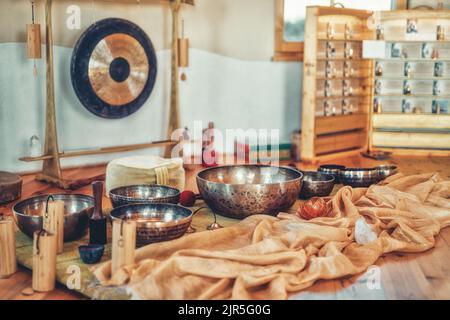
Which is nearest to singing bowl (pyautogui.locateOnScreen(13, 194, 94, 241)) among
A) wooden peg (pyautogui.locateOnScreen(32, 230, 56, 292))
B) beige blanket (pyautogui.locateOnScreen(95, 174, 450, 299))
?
wooden peg (pyautogui.locateOnScreen(32, 230, 56, 292))

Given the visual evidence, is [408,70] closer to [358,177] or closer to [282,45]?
[282,45]

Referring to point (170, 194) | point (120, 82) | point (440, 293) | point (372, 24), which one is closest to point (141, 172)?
point (170, 194)

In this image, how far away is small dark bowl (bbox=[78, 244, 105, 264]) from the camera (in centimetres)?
265

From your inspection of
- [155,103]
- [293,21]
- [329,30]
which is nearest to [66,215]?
[155,103]

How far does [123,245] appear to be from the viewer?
2471 mm

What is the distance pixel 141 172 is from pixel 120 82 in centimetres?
147

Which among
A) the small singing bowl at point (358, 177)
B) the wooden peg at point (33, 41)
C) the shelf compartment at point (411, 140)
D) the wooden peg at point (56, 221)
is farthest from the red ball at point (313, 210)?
the shelf compartment at point (411, 140)

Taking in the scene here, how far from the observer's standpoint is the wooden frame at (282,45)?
6027 mm

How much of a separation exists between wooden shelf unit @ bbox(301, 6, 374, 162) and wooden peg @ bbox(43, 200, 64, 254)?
3.23m

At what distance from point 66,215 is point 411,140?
4.25 meters

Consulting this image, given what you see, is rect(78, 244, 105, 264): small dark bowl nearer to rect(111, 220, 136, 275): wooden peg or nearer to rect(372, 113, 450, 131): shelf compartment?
rect(111, 220, 136, 275): wooden peg

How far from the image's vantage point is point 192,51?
18.8ft

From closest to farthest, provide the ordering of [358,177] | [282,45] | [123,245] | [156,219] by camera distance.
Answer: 1. [123,245]
2. [156,219]
3. [358,177]
4. [282,45]

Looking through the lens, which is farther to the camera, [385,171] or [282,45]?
Result: [282,45]
